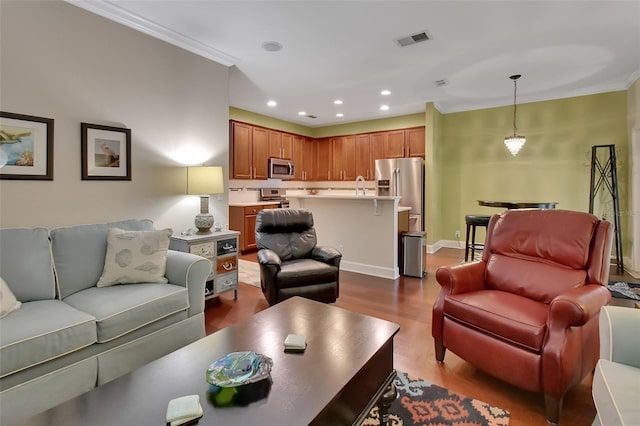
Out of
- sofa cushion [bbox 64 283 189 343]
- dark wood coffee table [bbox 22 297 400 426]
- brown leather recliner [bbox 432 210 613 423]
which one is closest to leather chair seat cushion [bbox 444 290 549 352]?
brown leather recliner [bbox 432 210 613 423]

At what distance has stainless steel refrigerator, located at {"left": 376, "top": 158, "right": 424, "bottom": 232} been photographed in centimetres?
570

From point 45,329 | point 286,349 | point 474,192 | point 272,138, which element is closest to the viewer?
point 286,349

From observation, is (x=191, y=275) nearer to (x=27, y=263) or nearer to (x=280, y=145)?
(x=27, y=263)

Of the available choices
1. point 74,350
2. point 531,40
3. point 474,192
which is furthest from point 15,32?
point 474,192

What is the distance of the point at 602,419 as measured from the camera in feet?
3.85

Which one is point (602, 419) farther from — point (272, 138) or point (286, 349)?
point (272, 138)

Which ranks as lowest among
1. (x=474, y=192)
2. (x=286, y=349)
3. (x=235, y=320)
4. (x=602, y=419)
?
(x=235, y=320)

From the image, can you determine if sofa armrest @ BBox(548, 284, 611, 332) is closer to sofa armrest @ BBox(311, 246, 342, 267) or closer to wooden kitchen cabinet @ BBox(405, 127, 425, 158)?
sofa armrest @ BBox(311, 246, 342, 267)

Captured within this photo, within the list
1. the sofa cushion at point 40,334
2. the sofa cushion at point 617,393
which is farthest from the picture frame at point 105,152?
the sofa cushion at point 617,393

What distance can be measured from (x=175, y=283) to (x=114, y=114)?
162 centimetres

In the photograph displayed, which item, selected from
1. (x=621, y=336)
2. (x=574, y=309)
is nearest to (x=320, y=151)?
(x=574, y=309)

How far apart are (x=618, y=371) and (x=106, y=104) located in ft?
12.1

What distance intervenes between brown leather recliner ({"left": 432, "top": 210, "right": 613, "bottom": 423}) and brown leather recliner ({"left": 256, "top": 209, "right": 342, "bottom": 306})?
1.16 metres

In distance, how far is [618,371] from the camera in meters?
1.27
